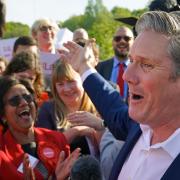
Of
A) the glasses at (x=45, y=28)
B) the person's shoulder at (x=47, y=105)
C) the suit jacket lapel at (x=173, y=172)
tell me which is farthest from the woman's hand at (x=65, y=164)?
the glasses at (x=45, y=28)

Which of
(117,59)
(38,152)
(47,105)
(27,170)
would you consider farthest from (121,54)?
(27,170)

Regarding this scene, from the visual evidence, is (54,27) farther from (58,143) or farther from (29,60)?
(58,143)

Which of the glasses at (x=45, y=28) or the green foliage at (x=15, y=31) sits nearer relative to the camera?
the glasses at (x=45, y=28)

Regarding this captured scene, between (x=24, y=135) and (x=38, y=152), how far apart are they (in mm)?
189

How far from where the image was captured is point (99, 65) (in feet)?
22.4

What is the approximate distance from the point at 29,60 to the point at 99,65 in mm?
2049

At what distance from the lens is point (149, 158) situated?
84.8 inches

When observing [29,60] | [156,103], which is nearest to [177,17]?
[156,103]

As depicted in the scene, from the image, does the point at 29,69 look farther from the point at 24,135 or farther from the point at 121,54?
the point at 121,54

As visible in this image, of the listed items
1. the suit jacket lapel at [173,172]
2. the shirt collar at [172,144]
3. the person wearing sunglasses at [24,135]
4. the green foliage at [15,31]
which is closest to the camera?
the suit jacket lapel at [173,172]

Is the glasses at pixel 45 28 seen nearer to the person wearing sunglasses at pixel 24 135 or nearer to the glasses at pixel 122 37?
the glasses at pixel 122 37

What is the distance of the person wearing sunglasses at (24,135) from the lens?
10.9ft

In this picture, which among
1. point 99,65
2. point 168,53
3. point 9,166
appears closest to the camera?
point 168,53

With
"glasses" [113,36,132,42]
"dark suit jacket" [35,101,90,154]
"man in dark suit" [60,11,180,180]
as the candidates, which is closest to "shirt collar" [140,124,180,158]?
"man in dark suit" [60,11,180,180]
